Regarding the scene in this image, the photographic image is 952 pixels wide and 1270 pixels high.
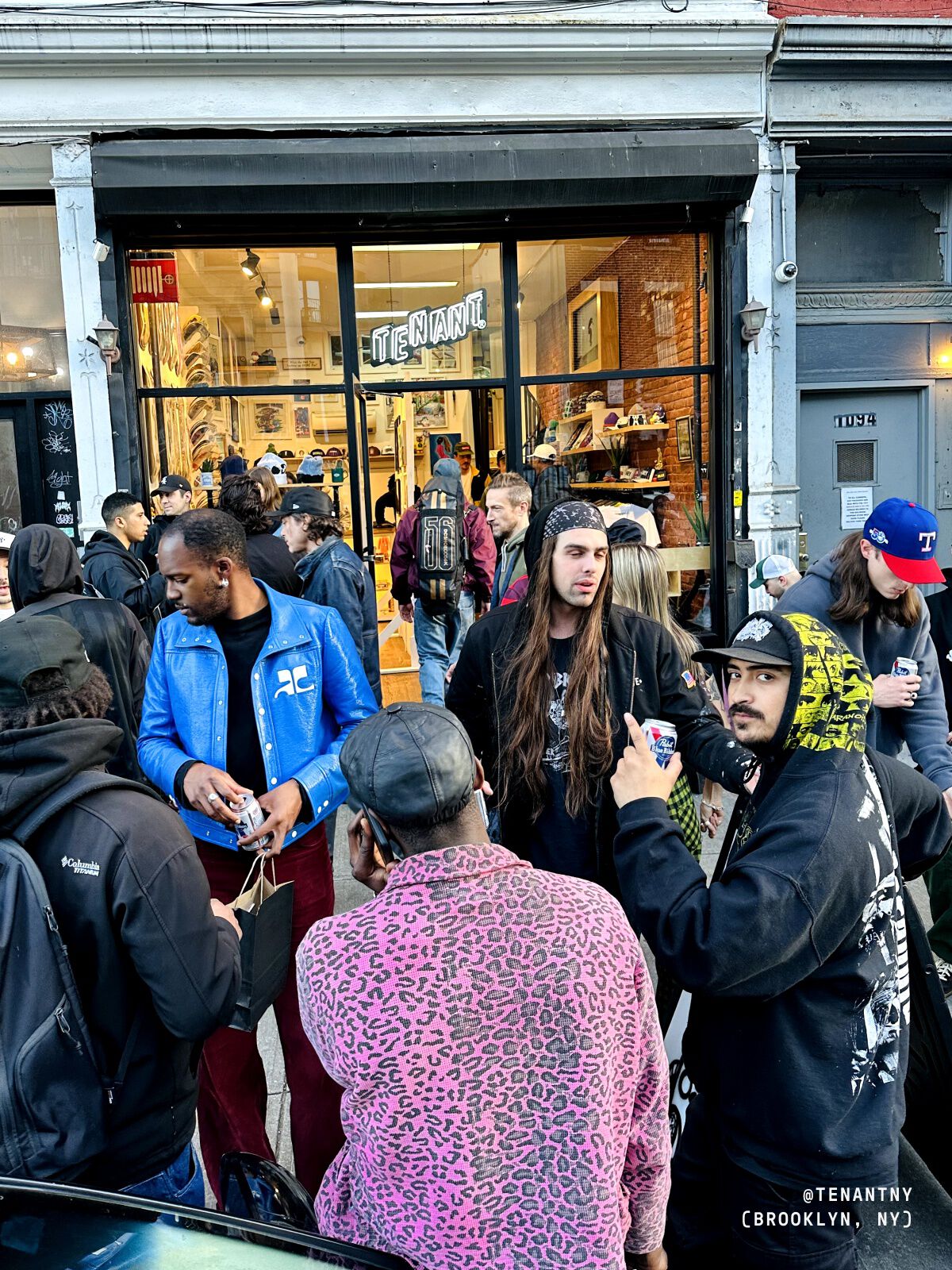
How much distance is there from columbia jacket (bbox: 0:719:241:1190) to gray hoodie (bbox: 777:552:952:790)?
268 cm

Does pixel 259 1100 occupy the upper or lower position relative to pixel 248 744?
lower

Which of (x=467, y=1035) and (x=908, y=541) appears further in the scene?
(x=908, y=541)

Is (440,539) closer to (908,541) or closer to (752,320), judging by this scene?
(752,320)

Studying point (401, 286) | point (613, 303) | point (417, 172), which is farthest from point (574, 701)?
point (613, 303)

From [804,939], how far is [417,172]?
7.57 m

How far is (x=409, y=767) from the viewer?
58.2 inches

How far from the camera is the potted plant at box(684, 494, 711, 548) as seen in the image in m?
9.18

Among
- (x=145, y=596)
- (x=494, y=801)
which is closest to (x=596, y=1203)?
(x=494, y=801)

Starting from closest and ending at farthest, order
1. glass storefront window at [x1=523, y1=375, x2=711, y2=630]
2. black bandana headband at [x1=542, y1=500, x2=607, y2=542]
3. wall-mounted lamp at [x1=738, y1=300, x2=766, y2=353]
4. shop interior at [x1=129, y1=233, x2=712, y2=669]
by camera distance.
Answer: black bandana headband at [x1=542, y1=500, x2=607, y2=542], wall-mounted lamp at [x1=738, y1=300, x2=766, y2=353], shop interior at [x1=129, y1=233, x2=712, y2=669], glass storefront window at [x1=523, y1=375, x2=711, y2=630]

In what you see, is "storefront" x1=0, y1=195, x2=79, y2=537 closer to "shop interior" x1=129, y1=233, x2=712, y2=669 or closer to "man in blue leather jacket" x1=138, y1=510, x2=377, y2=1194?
"shop interior" x1=129, y1=233, x2=712, y2=669

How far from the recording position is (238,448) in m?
9.02

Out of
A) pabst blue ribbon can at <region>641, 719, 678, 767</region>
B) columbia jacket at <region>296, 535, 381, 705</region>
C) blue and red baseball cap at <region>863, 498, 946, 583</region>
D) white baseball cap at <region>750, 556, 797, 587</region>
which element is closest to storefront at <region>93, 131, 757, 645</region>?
white baseball cap at <region>750, 556, 797, 587</region>

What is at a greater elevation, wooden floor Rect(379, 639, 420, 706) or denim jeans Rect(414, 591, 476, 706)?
denim jeans Rect(414, 591, 476, 706)

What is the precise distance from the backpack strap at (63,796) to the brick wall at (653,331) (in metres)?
7.75
